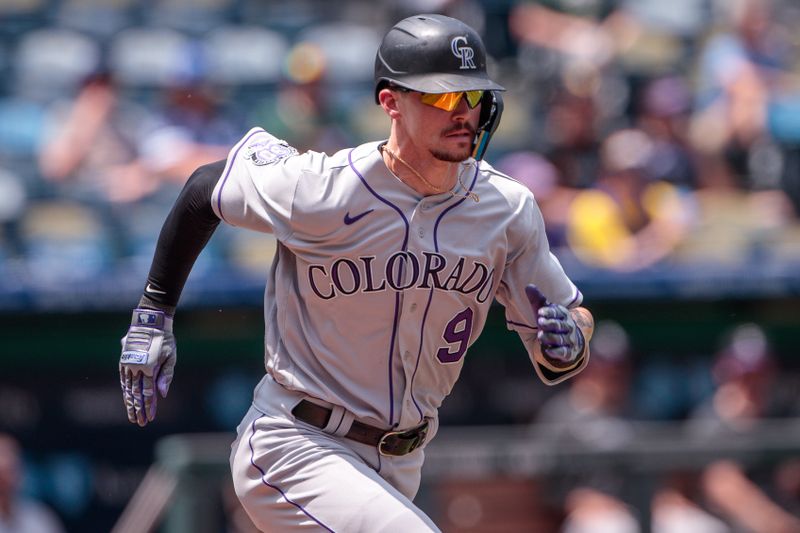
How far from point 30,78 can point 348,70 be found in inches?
79.5

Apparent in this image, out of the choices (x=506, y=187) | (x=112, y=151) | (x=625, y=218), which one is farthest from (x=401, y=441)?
(x=112, y=151)

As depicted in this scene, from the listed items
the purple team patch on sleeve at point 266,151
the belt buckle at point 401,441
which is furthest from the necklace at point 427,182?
the belt buckle at point 401,441

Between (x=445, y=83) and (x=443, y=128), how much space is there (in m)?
0.13

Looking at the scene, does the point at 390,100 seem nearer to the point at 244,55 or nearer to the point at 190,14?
the point at 244,55

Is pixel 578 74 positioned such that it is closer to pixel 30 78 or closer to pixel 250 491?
pixel 30 78

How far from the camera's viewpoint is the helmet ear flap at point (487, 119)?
3.43 metres

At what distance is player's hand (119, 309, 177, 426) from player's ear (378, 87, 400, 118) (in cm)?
80

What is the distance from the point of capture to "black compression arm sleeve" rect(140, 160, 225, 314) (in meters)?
3.59

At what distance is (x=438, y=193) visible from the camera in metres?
3.52

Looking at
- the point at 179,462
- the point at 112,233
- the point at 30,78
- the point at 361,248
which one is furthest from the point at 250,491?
the point at 30,78

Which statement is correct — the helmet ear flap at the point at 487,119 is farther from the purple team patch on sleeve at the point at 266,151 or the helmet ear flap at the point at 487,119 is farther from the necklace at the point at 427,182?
the purple team patch on sleeve at the point at 266,151

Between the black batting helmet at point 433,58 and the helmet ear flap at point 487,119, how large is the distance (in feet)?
0.20

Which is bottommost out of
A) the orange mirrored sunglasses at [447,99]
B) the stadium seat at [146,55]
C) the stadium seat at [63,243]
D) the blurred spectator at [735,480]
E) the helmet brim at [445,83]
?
the blurred spectator at [735,480]

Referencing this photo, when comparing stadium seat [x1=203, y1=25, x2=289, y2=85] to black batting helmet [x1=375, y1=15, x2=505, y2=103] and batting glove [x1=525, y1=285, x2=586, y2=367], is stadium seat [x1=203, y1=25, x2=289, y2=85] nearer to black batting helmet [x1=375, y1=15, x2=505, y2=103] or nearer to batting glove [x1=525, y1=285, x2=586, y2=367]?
black batting helmet [x1=375, y1=15, x2=505, y2=103]
